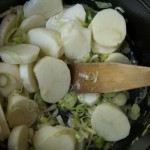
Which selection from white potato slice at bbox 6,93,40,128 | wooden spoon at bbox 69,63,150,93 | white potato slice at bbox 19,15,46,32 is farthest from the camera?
white potato slice at bbox 19,15,46,32

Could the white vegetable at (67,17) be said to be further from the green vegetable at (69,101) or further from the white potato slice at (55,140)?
the white potato slice at (55,140)

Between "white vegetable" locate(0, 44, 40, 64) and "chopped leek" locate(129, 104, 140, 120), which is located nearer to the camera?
"white vegetable" locate(0, 44, 40, 64)

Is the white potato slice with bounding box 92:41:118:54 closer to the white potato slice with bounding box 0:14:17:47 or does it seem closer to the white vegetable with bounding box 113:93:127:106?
the white vegetable with bounding box 113:93:127:106

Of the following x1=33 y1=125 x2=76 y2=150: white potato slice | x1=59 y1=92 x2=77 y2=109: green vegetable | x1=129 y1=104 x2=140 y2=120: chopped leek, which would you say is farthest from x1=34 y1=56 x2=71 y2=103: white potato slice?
x1=129 y1=104 x2=140 y2=120: chopped leek

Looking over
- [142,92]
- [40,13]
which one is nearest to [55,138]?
[142,92]

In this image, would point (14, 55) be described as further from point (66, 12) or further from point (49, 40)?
point (66, 12)

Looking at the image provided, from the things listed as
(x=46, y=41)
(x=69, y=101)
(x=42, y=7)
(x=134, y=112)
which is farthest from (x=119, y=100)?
(x=42, y=7)

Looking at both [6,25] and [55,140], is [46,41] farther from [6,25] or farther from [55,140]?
[55,140]
